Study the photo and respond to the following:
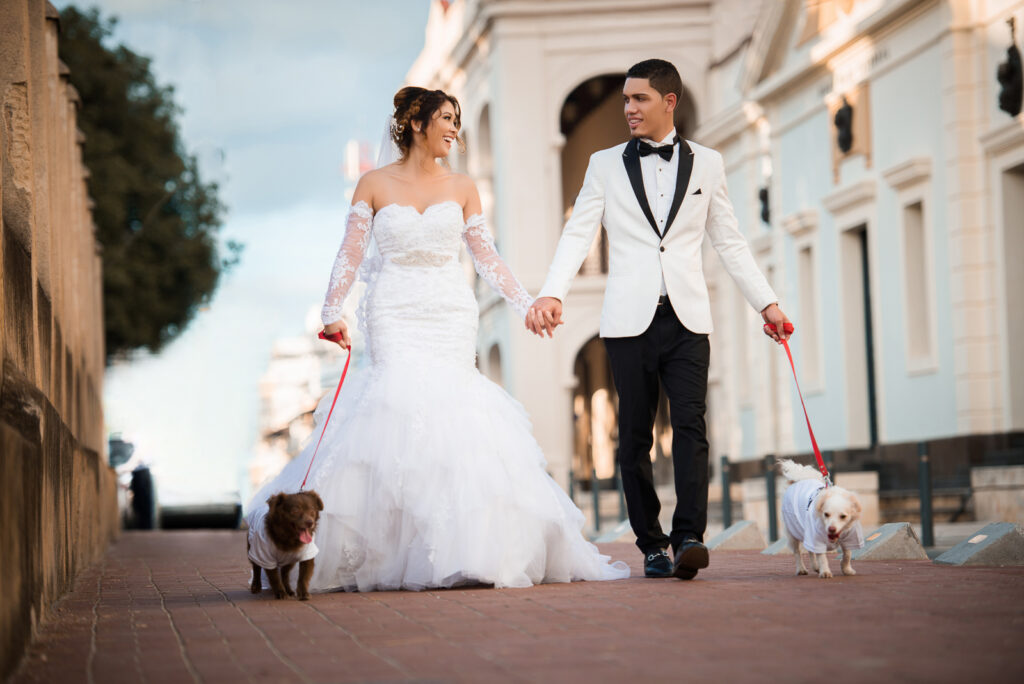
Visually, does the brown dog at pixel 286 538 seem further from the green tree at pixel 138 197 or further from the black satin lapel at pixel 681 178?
the green tree at pixel 138 197

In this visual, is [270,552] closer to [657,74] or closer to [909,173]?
[657,74]

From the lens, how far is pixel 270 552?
26.6 feet

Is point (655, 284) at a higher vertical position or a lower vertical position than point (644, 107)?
lower

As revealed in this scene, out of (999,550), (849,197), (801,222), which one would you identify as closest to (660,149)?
(999,550)

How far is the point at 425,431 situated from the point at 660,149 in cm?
199

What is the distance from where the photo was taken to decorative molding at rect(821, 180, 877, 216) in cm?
2581

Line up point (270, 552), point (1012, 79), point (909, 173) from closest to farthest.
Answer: point (270, 552), point (1012, 79), point (909, 173)

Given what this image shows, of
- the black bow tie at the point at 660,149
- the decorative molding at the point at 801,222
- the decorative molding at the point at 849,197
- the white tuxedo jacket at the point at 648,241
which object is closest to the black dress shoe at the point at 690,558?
the white tuxedo jacket at the point at 648,241

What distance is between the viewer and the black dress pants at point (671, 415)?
8.59 metres

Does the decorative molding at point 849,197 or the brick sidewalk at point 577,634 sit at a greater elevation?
the decorative molding at point 849,197

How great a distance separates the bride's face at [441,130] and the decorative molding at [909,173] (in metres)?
15.3

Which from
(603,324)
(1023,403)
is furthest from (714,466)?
(603,324)

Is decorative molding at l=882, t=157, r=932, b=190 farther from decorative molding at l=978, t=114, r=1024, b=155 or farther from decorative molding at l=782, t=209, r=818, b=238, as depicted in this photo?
decorative molding at l=782, t=209, r=818, b=238

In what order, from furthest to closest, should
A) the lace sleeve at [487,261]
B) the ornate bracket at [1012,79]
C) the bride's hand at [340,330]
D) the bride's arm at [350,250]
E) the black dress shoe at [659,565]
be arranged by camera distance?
the ornate bracket at [1012,79] < the lace sleeve at [487,261] < the bride's arm at [350,250] < the bride's hand at [340,330] < the black dress shoe at [659,565]
